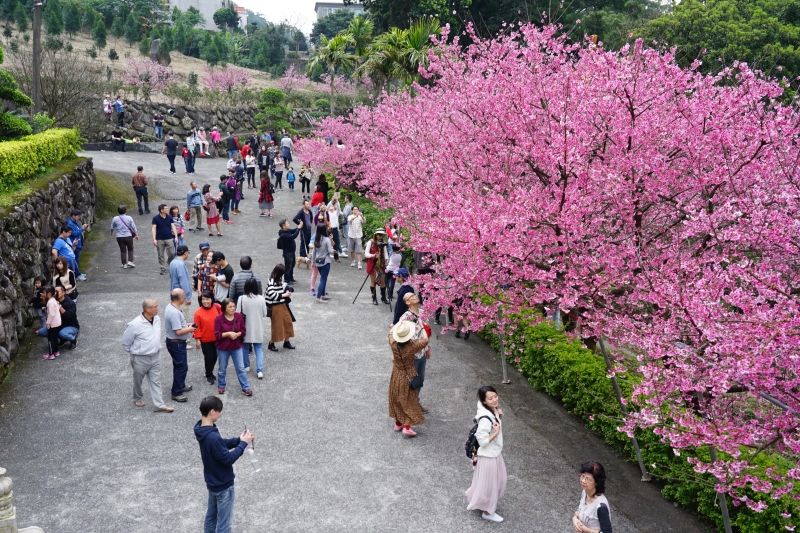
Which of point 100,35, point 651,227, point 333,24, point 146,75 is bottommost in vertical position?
point 651,227

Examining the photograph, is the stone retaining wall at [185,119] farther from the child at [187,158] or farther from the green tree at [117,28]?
the green tree at [117,28]

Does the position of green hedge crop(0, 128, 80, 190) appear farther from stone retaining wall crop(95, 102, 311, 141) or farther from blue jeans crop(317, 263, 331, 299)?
stone retaining wall crop(95, 102, 311, 141)

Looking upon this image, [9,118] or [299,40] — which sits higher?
[299,40]

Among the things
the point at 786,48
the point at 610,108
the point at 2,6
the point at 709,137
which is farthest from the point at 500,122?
the point at 2,6

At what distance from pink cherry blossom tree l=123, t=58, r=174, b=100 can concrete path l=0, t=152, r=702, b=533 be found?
3677 cm

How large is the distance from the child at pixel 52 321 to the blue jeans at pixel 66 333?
0.09 metres

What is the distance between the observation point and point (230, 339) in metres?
10.1

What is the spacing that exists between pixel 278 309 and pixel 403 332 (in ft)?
11.9

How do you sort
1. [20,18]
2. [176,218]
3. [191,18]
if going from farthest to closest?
[191,18], [20,18], [176,218]

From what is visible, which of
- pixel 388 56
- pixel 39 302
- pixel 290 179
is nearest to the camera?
pixel 39 302

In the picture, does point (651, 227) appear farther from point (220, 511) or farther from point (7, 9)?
point (7, 9)

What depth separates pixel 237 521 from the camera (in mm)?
7312

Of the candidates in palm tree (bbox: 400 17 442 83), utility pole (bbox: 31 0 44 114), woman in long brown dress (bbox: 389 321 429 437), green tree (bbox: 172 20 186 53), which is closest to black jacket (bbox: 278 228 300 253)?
woman in long brown dress (bbox: 389 321 429 437)

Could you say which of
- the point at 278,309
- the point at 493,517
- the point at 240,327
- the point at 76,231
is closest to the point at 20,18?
the point at 76,231
